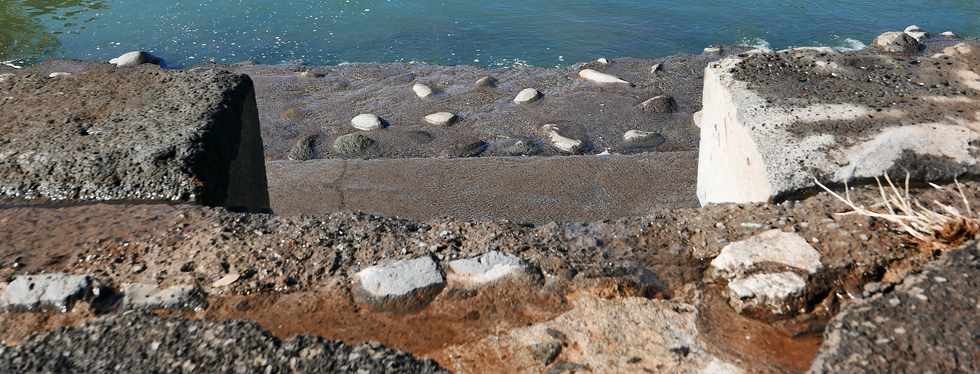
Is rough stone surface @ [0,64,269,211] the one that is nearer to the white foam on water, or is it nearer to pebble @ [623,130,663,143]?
pebble @ [623,130,663,143]

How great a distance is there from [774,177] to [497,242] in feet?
3.16

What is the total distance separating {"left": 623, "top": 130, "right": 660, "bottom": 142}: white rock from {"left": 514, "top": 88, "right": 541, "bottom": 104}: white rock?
1012mm

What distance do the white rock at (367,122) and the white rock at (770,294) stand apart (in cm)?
444

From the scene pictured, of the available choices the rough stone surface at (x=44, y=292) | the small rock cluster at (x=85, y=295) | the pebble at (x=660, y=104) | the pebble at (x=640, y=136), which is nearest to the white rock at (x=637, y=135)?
the pebble at (x=640, y=136)

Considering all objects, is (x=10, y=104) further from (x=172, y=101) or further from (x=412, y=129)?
(x=412, y=129)

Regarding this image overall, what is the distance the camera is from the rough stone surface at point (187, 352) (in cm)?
199

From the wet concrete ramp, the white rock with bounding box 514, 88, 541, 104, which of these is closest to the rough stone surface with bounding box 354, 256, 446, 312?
the wet concrete ramp

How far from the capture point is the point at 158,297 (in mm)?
2297

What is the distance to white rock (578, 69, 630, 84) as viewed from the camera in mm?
7133

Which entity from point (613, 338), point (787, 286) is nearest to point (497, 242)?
point (613, 338)

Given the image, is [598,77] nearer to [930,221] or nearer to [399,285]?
[930,221]

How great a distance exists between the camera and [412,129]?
20.9 feet

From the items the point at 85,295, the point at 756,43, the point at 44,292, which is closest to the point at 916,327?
the point at 85,295

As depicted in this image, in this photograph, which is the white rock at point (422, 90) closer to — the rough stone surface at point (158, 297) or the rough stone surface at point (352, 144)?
the rough stone surface at point (352, 144)
